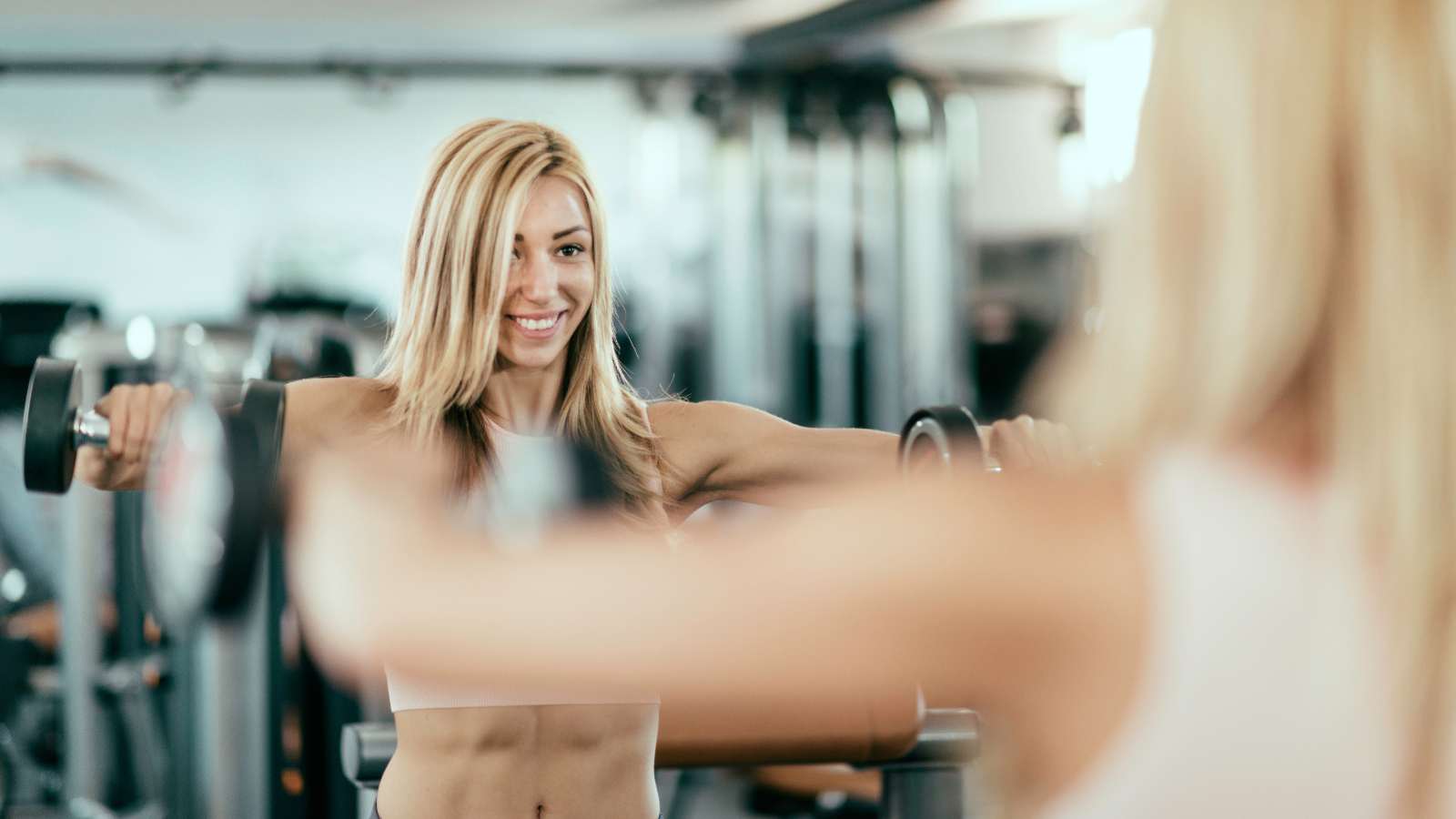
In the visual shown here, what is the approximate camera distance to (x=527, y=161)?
2.97 feet

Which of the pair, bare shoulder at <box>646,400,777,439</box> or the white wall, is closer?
bare shoulder at <box>646,400,777,439</box>

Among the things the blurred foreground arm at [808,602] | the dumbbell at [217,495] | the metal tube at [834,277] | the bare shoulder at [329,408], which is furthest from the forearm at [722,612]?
the metal tube at [834,277]

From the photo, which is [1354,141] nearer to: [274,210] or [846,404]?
[274,210]

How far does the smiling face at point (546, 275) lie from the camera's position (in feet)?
2.95

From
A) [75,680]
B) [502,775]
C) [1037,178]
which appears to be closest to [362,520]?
[502,775]

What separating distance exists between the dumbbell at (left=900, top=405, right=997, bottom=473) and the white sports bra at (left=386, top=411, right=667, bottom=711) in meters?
0.19

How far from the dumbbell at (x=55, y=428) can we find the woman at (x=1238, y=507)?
0.60 meters

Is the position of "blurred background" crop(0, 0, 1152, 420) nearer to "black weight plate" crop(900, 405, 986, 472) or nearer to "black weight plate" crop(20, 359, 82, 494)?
"black weight plate" crop(900, 405, 986, 472)

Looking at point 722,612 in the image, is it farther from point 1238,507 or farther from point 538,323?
point 538,323

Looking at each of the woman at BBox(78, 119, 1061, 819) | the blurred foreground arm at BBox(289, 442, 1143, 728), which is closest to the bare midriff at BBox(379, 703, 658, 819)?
the woman at BBox(78, 119, 1061, 819)

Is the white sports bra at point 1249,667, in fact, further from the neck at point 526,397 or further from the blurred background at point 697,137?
the neck at point 526,397

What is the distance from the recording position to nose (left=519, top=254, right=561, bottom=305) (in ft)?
2.95

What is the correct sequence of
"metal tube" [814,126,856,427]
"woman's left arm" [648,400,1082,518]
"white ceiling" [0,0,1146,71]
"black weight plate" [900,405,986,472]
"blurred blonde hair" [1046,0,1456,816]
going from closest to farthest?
"blurred blonde hair" [1046,0,1456,816] < "black weight plate" [900,405,986,472] < "woman's left arm" [648,400,1082,518] < "white ceiling" [0,0,1146,71] < "metal tube" [814,126,856,427]

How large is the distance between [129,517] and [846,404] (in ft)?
4.10
